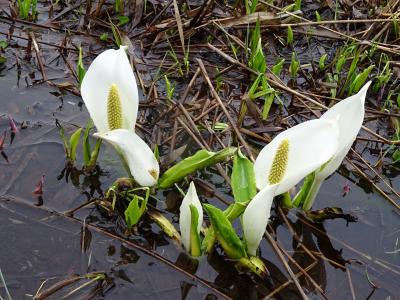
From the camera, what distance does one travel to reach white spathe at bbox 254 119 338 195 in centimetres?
186

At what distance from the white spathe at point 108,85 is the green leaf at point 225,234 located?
511 mm

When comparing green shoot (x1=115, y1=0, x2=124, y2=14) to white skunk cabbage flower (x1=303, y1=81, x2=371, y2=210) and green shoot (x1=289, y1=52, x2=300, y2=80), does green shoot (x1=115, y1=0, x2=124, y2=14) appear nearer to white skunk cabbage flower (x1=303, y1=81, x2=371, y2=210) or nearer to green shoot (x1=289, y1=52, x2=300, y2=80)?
green shoot (x1=289, y1=52, x2=300, y2=80)

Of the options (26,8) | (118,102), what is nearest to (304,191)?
(118,102)

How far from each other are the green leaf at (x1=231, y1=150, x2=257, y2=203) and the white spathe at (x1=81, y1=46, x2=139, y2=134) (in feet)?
1.44

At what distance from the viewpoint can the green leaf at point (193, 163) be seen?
6.71ft

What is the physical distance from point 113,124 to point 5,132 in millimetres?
686

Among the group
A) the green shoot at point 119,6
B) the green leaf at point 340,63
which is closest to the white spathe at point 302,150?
the green leaf at point 340,63

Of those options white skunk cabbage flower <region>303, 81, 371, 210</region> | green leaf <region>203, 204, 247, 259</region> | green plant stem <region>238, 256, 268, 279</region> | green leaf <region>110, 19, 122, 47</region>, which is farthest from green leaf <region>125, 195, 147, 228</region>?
green leaf <region>110, 19, 122, 47</region>

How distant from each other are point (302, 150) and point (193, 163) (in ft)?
1.33

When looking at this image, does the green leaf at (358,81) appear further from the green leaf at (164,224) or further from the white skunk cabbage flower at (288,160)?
the green leaf at (164,224)

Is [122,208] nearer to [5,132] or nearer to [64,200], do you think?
[64,200]

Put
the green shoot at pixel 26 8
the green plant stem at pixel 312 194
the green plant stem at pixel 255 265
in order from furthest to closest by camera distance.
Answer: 1. the green shoot at pixel 26 8
2. the green plant stem at pixel 312 194
3. the green plant stem at pixel 255 265

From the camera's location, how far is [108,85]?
208 cm

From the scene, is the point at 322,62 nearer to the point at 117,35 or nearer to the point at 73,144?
the point at 117,35
